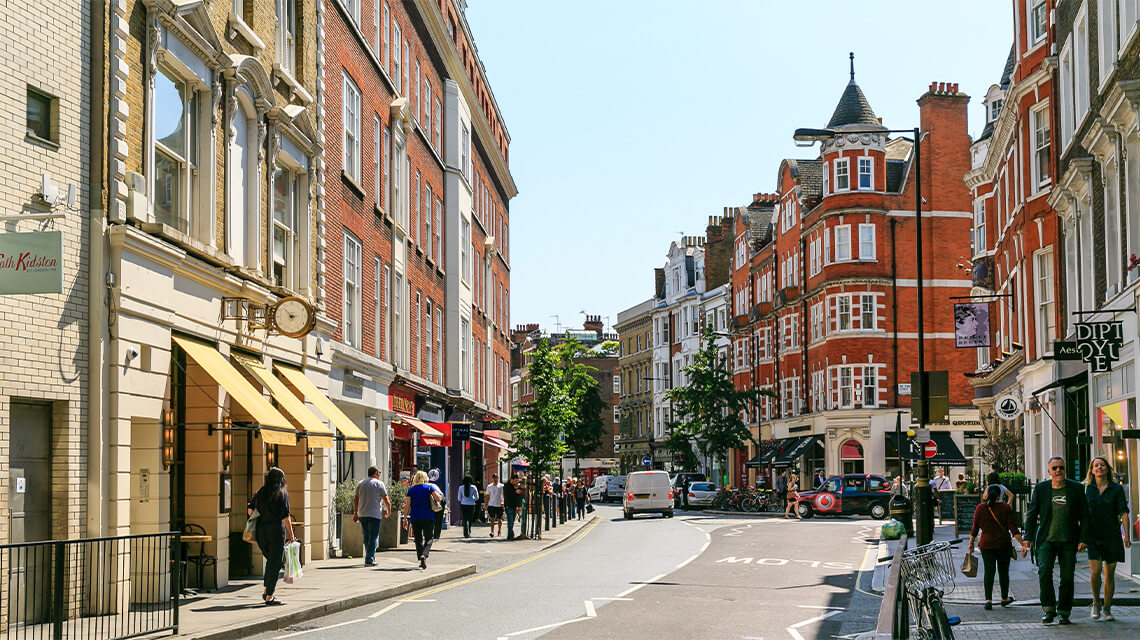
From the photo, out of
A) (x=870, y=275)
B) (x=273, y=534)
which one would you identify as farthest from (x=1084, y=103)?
(x=870, y=275)

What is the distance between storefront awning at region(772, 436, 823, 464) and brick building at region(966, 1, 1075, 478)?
959 inches

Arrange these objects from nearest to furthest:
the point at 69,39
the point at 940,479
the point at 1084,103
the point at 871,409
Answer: the point at 69,39 → the point at 1084,103 → the point at 940,479 → the point at 871,409

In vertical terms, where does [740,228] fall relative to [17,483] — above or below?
above

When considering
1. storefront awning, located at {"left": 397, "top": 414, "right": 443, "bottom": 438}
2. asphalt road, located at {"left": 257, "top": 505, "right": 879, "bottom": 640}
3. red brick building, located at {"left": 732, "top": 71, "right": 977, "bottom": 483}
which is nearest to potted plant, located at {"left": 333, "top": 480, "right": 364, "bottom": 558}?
asphalt road, located at {"left": 257, "top": 505, "right": 879, "bottom": 640}

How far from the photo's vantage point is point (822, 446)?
6644 centimetres

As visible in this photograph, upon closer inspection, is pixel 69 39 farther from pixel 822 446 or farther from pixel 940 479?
pixel 822 446

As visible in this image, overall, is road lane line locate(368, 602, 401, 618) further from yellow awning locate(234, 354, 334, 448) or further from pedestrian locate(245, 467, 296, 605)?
yellow awning locate(234, 354, 334, 448)

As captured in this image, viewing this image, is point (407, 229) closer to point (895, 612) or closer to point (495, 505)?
point (495, 505)

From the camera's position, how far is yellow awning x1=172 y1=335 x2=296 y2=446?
1719 cm

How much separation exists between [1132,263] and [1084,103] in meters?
6.22

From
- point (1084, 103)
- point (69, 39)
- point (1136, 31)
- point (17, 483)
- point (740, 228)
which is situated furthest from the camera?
point (740, 228)

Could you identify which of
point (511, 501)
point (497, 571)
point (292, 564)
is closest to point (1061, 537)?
point (292, 564)

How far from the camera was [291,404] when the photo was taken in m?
20.0

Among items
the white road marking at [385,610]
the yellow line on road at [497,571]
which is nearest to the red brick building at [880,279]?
the yellow line on road at [497,571]
